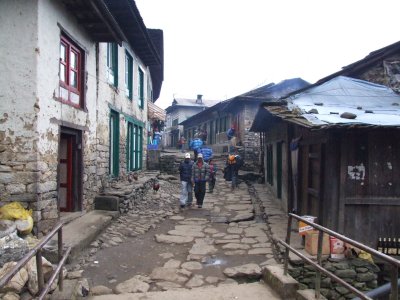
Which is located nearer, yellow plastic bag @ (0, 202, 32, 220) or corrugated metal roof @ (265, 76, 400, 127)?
yellow plastic bag @ (0, 202, 32, 220)

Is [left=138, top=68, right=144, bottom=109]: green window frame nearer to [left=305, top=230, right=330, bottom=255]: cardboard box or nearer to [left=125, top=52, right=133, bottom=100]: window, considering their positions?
[left=125, top=52, right=133, bottom=100]: window

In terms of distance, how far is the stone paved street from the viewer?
5.48 metres

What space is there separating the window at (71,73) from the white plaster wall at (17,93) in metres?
1.11

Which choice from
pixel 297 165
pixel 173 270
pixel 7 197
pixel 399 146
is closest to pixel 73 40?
pixel 7 197

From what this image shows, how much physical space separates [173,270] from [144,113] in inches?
427

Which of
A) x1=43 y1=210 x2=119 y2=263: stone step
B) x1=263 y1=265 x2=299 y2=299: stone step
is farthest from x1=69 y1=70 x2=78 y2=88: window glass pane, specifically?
x1=263 y1=265 x2=299 y2=299: stone step

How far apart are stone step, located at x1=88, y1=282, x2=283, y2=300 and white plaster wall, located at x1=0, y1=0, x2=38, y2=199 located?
9.07 feet

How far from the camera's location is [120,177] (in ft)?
38.2

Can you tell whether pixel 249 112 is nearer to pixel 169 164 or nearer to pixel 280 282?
pixel 169 164

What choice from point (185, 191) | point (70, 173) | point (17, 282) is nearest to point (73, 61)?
point (70, 173)

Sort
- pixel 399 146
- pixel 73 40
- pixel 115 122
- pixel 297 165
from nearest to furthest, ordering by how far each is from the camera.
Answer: pixel 399 146 → pixel 73 40 → pixel 297 165 → pixel 115 122

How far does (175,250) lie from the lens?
277 inches

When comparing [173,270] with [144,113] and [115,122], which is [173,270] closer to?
[115,122]

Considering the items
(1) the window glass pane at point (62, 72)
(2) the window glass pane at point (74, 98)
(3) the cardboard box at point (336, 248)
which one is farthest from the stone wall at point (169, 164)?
(3) the cardboard box at point (336, 248)
